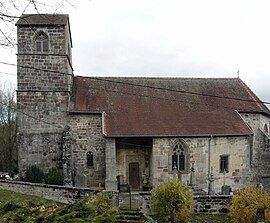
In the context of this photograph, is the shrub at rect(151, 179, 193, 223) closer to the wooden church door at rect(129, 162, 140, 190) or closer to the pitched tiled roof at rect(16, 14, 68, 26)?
the pitched tiled roof at rect(16, 14, 68, 26)

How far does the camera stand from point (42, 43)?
26.5 meters

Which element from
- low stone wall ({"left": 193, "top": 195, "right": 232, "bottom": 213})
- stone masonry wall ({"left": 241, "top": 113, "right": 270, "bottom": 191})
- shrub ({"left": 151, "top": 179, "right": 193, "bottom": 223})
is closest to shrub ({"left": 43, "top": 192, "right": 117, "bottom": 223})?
shrub ({"left": 151, "top": 179, "right": 193, "bottom": 223})

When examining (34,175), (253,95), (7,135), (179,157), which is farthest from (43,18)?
(7,135)

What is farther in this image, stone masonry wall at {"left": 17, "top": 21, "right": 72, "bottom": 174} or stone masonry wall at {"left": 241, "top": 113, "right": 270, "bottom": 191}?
stone masonry wall at {"left": 241, "top": 113, "right": 270, "bottom": 191}

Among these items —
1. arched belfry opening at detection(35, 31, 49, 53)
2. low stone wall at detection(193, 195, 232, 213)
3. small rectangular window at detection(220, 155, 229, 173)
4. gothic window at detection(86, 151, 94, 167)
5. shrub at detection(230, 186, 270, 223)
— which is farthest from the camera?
small rectangular window at detection(220, 155, 229, 173)

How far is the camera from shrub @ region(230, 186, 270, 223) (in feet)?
50.1

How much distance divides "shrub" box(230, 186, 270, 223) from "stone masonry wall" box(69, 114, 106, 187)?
494 inches

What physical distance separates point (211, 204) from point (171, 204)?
11.2 feet

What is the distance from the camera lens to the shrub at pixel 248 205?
50.1 ft

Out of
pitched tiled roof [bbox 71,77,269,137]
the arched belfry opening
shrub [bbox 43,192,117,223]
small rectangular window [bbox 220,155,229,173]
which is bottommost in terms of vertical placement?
small rectangular window [bbox 220,155,229,173]

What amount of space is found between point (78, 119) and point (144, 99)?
5.56 metres

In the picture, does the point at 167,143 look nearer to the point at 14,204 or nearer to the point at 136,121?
the point at 136,121

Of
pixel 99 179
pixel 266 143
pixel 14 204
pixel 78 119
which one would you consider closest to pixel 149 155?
pixel 99 179

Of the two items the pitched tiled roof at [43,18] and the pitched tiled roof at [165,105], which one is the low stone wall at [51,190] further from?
the pitched tiled roof at [43,18]
